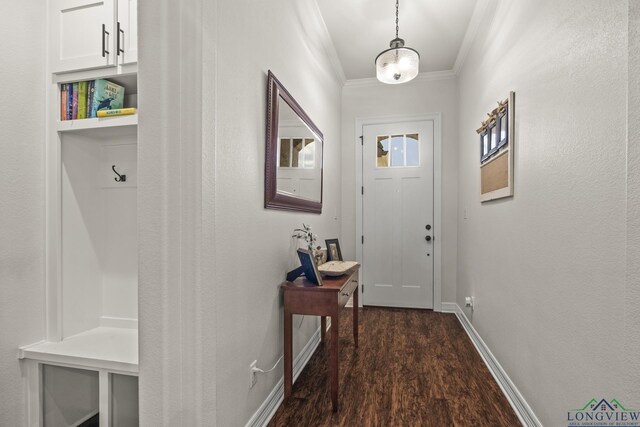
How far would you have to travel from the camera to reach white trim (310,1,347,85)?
8.98 ft

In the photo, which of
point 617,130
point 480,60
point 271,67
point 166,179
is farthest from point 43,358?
point 480,60

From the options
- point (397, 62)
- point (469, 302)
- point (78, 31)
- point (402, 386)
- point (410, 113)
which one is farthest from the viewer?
point (410, 113)

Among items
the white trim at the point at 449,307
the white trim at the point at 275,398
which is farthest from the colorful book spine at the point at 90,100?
the white trim at the point at 449,307

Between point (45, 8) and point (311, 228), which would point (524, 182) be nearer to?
point (311, 228)

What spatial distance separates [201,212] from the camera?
1.14m

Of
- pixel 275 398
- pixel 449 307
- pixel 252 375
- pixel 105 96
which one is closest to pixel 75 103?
pixel 105 96

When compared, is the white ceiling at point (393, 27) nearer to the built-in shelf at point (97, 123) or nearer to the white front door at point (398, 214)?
the white front door at point (398, 214)

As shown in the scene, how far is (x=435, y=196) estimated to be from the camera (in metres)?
3.89

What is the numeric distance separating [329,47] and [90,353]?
313 centimetres

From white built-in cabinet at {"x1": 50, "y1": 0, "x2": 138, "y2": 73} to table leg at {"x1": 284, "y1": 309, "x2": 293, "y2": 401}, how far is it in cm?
163

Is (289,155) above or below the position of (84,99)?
below

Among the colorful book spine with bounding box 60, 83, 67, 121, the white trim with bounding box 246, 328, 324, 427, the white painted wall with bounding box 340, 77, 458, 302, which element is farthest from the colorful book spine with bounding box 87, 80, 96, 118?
the white painted wall with bounding box 340, 77, 458, 302

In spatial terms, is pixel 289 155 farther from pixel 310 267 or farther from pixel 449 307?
pixel 449 307

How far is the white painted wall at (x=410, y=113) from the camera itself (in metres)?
3.87
